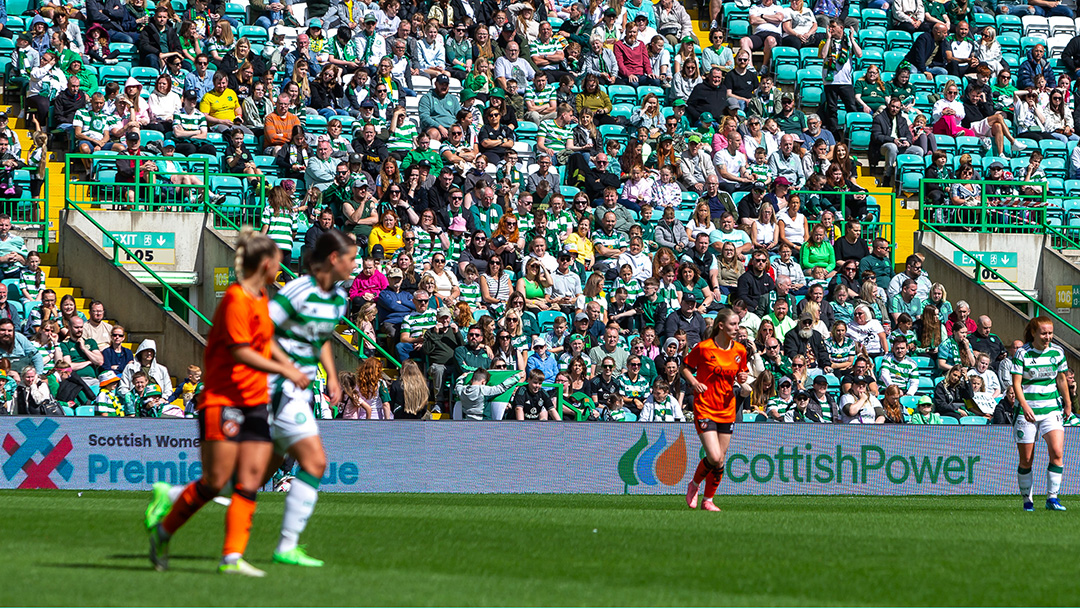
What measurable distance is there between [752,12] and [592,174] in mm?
5816

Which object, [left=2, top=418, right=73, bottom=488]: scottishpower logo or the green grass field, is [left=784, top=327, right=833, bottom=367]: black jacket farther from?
[left=2, top=418, right=73, bottom=488]: scottishpower logo

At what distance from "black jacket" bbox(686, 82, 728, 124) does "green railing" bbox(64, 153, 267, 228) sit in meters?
7.31

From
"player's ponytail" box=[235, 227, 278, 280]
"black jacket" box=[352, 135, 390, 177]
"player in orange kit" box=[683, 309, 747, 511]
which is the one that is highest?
"player's ponytail" box=[235, 227, 278, 280]

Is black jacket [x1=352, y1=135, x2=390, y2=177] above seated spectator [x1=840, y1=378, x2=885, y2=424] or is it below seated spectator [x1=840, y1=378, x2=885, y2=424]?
above

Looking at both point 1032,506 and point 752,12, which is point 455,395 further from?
point 752,12

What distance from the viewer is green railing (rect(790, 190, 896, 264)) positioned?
2409 cm

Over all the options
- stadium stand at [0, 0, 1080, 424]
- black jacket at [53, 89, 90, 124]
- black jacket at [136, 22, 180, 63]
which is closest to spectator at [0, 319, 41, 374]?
stadium stand at [0, 0, 1080, 424]

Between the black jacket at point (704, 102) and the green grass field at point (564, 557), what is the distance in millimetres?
12091

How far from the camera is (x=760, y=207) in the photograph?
2334cm

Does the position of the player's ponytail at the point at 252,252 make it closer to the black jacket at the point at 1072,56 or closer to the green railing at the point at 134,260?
the green railing at the point at 134,260

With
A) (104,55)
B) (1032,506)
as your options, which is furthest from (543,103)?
(1032,506)

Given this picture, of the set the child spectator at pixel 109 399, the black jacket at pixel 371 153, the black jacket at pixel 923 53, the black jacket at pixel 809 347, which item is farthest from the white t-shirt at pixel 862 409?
the black jacket at pixel 923 53

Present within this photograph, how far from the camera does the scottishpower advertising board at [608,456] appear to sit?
57.6ft

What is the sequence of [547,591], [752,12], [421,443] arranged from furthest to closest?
1. [752,12]
2. [421,443]
3. [547,591]
